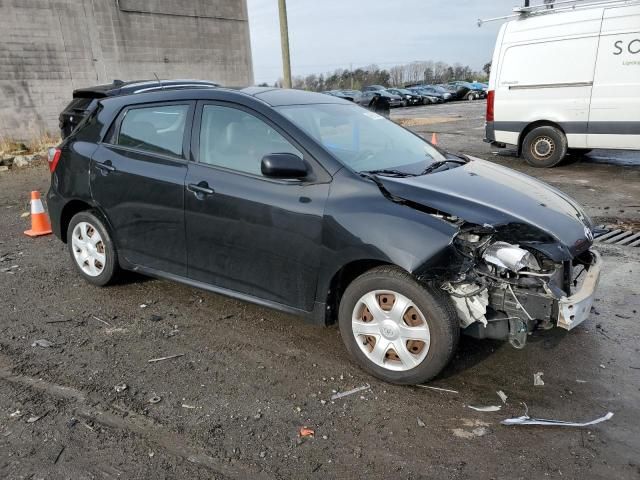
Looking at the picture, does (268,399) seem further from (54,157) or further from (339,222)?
(54,157)

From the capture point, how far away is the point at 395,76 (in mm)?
84688

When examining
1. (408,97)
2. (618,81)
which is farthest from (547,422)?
(408,97)

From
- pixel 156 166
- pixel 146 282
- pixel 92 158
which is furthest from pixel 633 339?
pixel 92 158

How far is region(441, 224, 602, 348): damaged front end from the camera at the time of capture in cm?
302

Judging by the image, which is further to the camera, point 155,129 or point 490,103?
point 490,103

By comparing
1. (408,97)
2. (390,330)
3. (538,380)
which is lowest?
(408,97)

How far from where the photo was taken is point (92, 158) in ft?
15.3

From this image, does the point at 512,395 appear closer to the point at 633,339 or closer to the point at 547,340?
the point at 547,340

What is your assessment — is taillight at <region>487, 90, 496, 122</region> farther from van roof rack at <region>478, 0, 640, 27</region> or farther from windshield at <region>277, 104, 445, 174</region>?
windshield at <region>277, 104, 445, 174</region>

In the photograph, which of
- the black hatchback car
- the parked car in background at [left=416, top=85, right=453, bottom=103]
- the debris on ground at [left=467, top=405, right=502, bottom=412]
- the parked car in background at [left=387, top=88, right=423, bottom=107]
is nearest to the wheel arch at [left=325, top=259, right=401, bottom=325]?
the black hatchback car

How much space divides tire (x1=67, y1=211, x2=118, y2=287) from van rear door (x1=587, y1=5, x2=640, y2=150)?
8.39 m

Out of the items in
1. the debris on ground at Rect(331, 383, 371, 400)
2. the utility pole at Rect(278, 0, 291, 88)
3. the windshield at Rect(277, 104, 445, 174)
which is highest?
the utility pole at Rect(278, 0, 291, 88)

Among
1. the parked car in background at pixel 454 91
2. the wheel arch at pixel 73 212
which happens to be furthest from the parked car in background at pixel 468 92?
the wheel arch at pixel 73 212

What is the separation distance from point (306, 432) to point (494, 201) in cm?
181
